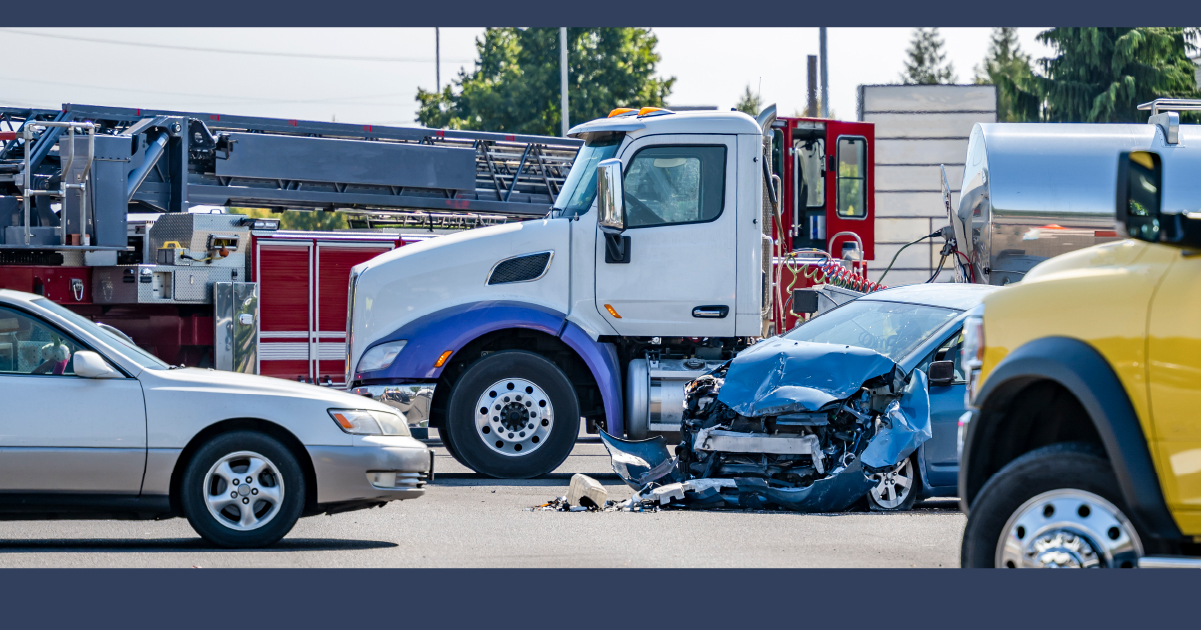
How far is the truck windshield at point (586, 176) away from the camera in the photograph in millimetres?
11328

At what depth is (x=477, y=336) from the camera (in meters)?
11.0

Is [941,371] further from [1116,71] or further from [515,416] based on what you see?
[1116,71]

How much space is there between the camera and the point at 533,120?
4419 centimetres

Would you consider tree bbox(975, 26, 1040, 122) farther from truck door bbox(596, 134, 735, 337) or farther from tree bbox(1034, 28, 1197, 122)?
truck door bbox(596, 134, 735, 337)

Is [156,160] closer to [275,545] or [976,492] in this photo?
[275,545]

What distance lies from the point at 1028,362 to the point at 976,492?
0.63 metres

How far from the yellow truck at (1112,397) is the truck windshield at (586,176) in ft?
21.7

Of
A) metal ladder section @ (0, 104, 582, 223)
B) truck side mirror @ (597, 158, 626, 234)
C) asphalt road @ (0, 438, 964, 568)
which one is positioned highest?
metal ladder section @ (0, 104, 582, 223)

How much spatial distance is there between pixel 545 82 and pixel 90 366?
124 ft

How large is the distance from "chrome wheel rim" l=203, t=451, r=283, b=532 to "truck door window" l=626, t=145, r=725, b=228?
477 cm

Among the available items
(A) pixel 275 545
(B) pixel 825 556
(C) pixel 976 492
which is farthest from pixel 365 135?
(C) pixel 976 492

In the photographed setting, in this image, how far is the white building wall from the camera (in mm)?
19734

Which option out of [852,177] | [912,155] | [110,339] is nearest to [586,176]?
[110,339]

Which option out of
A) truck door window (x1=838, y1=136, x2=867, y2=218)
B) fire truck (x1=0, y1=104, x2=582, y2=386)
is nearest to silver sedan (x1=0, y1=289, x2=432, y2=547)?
fire truck (x1=0, y1=104, x2=582, y2=386)
